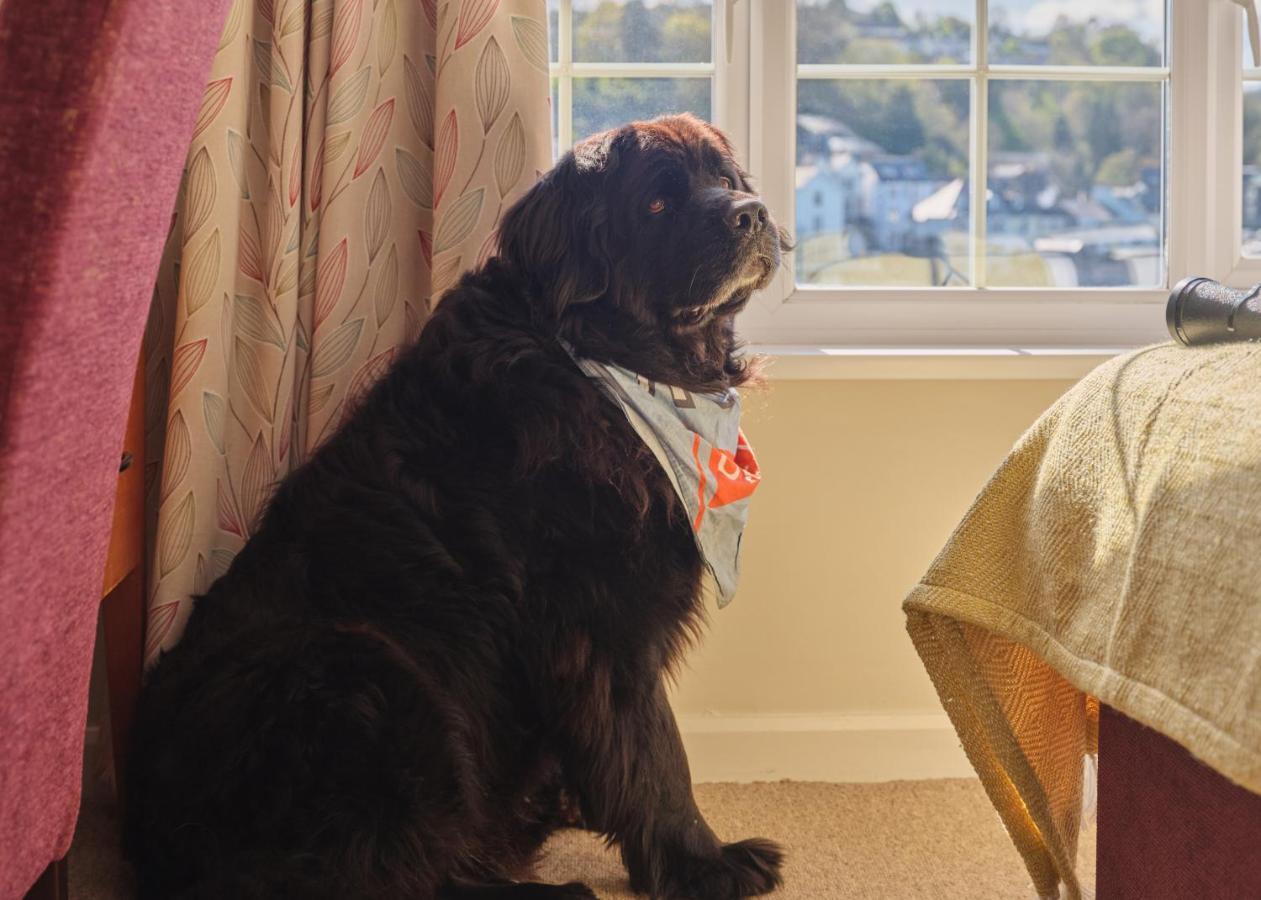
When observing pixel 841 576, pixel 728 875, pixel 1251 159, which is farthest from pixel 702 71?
pixel 728 875

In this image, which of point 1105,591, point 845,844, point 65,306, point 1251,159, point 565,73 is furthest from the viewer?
point 1251,159

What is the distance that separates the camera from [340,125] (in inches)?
64.7

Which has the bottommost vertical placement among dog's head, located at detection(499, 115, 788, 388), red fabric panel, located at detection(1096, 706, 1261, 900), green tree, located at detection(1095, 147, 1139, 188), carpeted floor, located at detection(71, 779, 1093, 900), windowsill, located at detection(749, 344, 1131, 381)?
carpeted floor, located at detection(71, 779, 1093, 900)

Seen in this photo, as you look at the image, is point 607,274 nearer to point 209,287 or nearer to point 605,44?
point 209,287

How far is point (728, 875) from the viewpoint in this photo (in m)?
1.46

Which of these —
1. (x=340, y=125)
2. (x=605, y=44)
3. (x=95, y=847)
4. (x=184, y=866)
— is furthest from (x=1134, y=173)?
(x=95, y=847)

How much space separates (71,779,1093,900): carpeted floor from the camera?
4.99 feet

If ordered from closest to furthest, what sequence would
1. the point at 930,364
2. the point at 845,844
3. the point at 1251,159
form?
the point at 845,844 → the point at 930,364 → the point at 1251,159

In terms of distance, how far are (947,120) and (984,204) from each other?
16cm

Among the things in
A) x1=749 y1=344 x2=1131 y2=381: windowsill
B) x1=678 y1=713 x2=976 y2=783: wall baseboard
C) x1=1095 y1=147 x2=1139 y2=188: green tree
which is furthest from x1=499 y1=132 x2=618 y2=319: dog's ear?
x1=1095 y1=147 x2=1139 y2=188: green tree

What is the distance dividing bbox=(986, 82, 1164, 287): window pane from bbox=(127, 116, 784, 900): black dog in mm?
778

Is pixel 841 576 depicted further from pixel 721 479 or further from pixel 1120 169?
pixel 1120 169

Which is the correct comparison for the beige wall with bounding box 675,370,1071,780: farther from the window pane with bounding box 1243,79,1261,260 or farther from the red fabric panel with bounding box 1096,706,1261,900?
the red fabric panel with bounding box 1096,706,1261,900

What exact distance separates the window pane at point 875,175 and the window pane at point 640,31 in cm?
21
